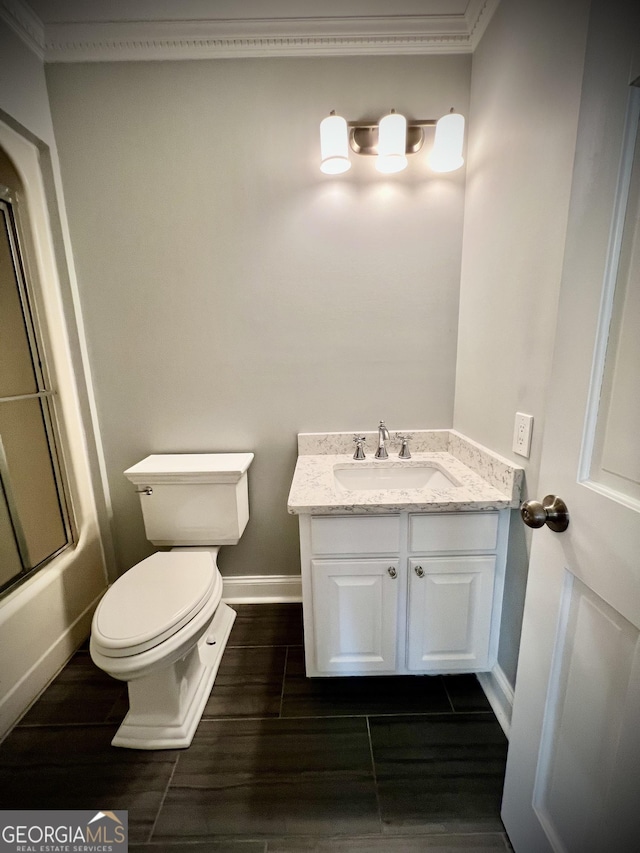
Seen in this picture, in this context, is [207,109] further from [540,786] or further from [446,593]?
[540,786]

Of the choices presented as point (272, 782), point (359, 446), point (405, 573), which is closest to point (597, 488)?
point (405, 573)

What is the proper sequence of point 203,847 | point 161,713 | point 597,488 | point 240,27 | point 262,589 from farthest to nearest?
point 262,589
point 240,27
point 161,713
point 203,847
point 597,488

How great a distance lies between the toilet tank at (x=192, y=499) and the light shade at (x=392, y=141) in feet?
4.39

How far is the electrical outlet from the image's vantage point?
1.03 m

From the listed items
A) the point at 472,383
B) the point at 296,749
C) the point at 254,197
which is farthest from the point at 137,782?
the point at 254,197

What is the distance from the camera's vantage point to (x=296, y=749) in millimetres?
1101

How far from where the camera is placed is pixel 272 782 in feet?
3.35

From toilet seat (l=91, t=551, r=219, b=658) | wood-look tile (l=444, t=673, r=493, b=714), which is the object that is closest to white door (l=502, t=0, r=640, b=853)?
wood-look tile (l=444, t=673, r=493, b=714)

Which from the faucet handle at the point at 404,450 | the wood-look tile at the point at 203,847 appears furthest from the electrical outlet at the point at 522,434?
the wood-look tile at the point at 203,847

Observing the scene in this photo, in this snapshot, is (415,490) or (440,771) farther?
(415,490)

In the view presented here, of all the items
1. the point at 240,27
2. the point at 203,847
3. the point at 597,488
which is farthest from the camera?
the point at 240,27

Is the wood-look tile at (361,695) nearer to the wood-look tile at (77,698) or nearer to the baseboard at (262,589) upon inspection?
the baseboard at (262,589)

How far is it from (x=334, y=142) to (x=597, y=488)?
1.41 m

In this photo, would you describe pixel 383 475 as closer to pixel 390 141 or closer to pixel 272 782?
pixel 272 782
